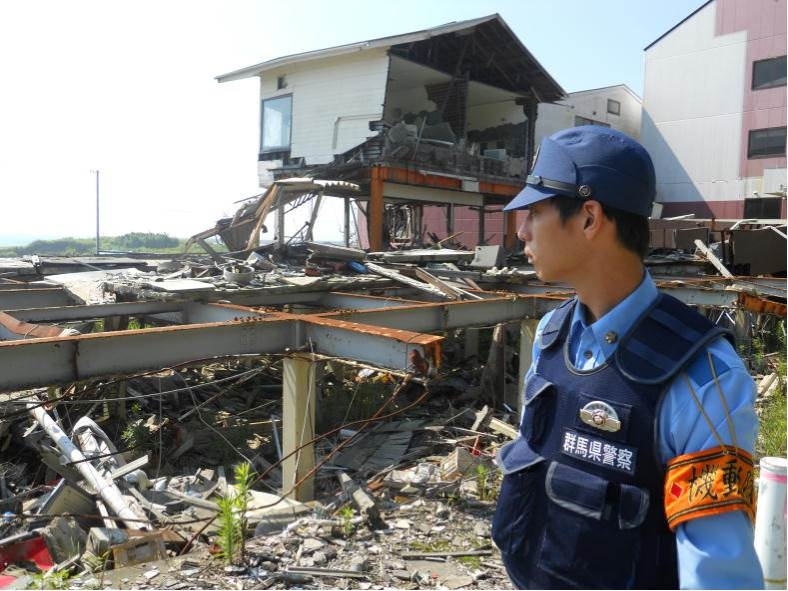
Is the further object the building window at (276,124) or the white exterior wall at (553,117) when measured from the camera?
the white exterior wall at (553,117)

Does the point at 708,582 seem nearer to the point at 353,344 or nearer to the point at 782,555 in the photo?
the point at 782,555

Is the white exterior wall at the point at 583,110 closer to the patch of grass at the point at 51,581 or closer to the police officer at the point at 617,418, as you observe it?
the patch of grass at the point at 51,581

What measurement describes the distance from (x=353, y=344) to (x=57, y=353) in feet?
8.29

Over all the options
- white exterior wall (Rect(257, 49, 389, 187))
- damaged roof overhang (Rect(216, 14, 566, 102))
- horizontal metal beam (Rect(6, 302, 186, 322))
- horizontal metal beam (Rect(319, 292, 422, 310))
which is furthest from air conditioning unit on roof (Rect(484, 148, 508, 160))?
horizontal metal beam (Rect(6, 302, 186, 322))

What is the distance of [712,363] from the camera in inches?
53.5

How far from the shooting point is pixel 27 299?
9023 mm

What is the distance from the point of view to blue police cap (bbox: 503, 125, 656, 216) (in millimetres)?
1564

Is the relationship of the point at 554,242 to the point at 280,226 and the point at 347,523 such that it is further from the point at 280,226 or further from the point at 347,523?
the point at 280,226

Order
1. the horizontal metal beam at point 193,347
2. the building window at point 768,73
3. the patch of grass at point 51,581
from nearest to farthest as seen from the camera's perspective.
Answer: the patch of grass at point 51,581, the horizontal metal beam at point 193,347, the building window at point 768,73

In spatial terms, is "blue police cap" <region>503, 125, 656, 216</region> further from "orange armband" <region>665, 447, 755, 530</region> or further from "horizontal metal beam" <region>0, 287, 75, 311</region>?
"horizontal metal beam" <region>0, 287, 75, 311</region>

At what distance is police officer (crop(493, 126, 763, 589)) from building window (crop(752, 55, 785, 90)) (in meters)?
29.1

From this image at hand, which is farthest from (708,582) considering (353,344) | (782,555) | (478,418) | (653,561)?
(478,418)

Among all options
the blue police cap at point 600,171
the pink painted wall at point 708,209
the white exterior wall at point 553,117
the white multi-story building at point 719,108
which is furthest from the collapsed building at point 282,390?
the white exterior wall at point 553,117

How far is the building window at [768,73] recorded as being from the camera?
2506 cm
